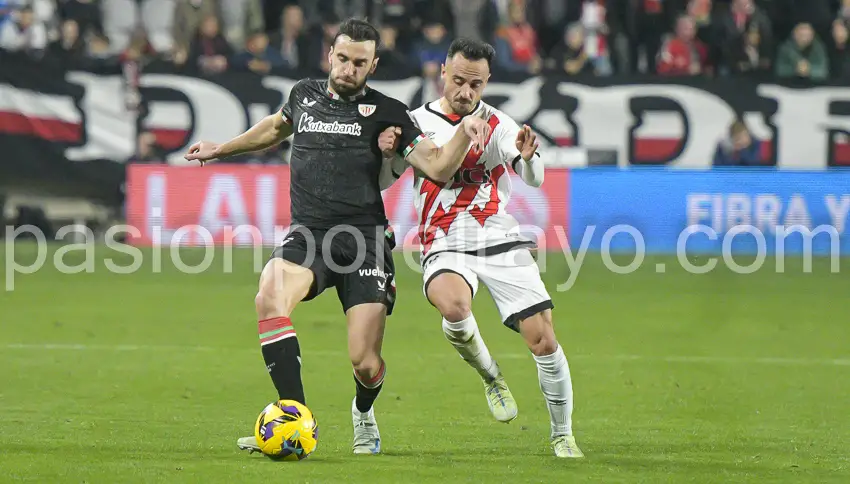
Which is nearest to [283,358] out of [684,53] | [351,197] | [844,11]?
[351,197]

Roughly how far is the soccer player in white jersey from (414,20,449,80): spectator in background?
11208 millimetres

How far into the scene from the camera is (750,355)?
10703 mm

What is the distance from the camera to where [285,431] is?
627cm

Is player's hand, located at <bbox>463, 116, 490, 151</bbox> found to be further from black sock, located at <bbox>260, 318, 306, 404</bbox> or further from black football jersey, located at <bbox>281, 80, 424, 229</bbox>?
black sock, located at <bbox>260, 318, 306, 404</bbox>

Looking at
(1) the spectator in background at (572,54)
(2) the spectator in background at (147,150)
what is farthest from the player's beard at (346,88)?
(1) the spectator in background at (572,54)

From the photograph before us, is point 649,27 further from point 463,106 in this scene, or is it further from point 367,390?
point 367,390

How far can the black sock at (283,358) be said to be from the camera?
6473mm

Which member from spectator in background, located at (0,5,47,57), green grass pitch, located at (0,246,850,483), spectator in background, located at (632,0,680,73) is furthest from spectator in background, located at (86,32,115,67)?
spectator in background, located at (632,0,680,73)

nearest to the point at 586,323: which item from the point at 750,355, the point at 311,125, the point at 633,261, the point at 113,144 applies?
the point at 750,355

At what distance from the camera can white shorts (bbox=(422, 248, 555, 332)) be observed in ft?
23.0

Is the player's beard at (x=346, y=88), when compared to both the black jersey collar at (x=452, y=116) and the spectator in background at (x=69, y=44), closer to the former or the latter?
the black jersey collar at (x=452, y=116)

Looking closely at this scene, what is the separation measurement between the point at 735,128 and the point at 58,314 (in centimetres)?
944

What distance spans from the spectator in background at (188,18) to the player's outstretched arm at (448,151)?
13498 mm

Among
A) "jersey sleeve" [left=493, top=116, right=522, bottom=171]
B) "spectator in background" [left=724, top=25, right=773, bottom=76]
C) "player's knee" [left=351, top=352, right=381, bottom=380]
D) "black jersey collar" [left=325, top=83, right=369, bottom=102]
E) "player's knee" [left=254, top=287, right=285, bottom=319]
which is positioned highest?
"black jersey collar" [left=325, top=83, right=369, bottom=102]
